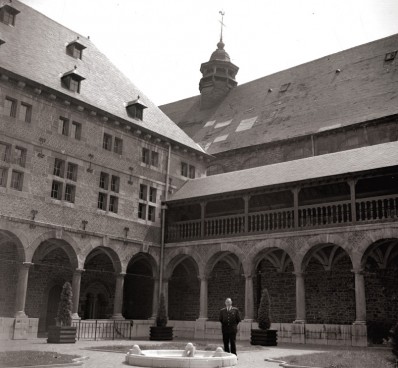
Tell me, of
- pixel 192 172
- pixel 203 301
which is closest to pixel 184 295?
pixel 203 301

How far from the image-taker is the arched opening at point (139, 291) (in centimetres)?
2742

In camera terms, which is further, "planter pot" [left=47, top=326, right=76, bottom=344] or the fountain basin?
"planter pot" [left=47, top=326, right=76, bottom=344]

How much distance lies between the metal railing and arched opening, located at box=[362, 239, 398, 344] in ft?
34.1

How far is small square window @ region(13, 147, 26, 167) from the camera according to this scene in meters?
20.4

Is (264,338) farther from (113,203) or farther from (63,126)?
(63,126)

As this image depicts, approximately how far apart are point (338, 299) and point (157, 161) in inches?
438

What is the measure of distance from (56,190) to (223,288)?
10.5m

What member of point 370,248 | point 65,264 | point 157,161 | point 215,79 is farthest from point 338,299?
point 215,79

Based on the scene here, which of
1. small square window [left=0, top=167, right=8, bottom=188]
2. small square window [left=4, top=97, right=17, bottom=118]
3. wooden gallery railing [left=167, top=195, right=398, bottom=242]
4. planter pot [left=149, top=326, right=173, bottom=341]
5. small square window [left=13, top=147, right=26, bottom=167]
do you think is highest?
small square window [left=4, top=97, right=17, bottom=118]

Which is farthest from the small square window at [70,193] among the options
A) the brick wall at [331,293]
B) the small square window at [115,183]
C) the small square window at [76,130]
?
the brick wall at [331,293]

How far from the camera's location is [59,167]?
73.1ft

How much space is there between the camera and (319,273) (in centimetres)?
2439

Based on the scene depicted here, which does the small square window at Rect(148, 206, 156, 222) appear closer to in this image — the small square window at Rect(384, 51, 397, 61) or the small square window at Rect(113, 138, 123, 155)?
the small square window at Rect(113, 138, 123, 155)

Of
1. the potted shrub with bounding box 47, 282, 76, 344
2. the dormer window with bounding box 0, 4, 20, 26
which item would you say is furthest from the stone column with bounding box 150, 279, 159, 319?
the dormer window with bounding box 0, 4, 20, 26
